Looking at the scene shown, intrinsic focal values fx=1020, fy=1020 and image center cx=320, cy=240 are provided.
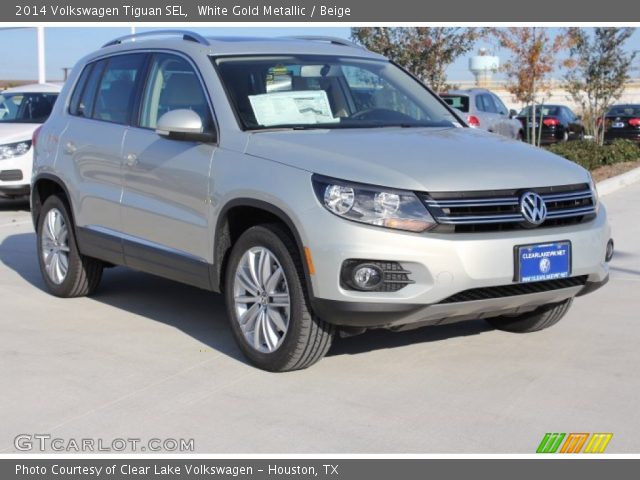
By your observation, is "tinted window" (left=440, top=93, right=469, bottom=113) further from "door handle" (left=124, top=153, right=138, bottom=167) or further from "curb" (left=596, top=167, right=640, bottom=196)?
"door handle" (left=124, top=153, right=138, bottom=167)

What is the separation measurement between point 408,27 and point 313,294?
1613 centimetres

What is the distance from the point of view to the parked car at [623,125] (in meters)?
28.5

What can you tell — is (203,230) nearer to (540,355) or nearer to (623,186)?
(540,355)

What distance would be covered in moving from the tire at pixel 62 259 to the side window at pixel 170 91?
1.31 metres

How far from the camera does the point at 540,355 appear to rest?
236 inches

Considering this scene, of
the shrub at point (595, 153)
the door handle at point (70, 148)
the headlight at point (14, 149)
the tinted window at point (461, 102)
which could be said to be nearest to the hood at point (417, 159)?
the door handle at point (70, 148)

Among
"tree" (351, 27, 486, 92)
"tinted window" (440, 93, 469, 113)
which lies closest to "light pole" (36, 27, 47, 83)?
"tree" (351, 27, 486, 92)

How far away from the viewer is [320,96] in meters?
6.34

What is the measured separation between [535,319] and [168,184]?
2437 mm

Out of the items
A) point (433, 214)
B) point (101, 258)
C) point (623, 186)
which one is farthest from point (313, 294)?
point (623, 186)

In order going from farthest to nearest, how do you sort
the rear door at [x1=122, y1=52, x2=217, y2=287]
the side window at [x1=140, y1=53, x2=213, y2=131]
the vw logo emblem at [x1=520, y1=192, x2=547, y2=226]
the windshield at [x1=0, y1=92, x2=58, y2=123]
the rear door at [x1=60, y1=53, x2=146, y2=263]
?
the windshield at [x1=0, y1=92, x2=58, y2=123] < the rear door at [x1=60, y1=53, x2=146, y2=263] < the side window at [x1=140, y1=53, x2=213, y2=131] < the rear door at [x1=122, y1=52, x2=217, y2=287] < the vw logo emblem at [x1=520, y1=192, x2=547, y2=226]

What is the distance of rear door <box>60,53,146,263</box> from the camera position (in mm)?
6840

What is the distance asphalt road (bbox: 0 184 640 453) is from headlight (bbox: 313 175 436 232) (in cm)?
90

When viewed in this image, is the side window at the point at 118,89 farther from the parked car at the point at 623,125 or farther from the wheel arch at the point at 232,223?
the parked car at the point at 623,125
